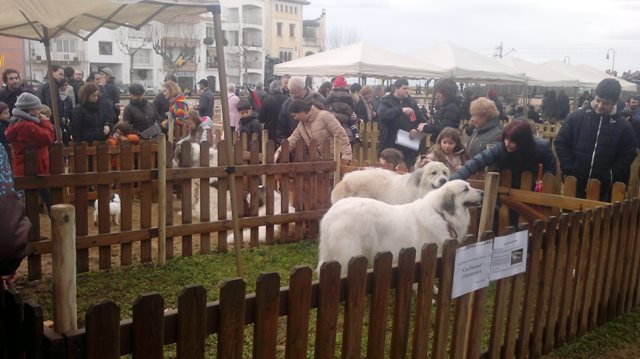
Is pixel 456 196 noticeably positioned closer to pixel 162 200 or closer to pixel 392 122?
pixel 162 200

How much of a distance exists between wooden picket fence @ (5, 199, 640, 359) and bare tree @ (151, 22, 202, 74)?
65.6m

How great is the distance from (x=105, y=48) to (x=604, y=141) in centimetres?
7540

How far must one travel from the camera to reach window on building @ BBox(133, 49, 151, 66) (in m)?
75.4

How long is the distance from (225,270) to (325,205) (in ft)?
6.24

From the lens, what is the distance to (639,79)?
1104 inches

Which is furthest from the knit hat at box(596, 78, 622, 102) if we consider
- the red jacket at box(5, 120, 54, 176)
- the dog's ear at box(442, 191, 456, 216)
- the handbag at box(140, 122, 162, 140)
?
the handbag at box(140, 122, 162, 140)

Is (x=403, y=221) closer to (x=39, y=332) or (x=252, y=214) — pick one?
(x=252, y=214)

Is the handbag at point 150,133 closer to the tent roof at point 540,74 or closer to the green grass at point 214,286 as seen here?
the green grass at point 214,286

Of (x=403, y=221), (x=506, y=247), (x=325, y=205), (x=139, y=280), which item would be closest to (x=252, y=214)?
(x=325, y=205)

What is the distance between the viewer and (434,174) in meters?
5.74

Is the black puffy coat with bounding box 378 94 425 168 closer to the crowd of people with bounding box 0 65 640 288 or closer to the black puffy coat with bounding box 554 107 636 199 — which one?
the crowd of people with bounding box 0 65 640 288

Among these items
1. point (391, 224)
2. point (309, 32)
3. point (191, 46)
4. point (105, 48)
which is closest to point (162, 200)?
point (391, 224)

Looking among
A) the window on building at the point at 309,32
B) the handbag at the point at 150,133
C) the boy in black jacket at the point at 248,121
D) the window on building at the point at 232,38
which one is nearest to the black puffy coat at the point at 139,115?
the handbag at the point at 150,133

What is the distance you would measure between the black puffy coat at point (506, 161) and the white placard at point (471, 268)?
6.68 ft
